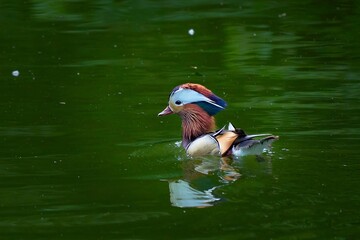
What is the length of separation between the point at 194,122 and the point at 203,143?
425 millimetres

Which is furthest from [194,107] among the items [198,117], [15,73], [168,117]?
[15,73]

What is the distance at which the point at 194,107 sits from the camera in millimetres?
8555

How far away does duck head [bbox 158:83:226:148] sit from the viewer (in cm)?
848

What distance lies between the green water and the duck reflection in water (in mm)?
37

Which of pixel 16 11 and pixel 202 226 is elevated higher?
pixel 202 226

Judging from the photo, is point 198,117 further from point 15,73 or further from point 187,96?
point 15,73

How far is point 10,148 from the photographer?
8.57m

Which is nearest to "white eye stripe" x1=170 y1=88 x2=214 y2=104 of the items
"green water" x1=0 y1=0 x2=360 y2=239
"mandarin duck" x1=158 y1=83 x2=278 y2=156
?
"mandarin duck" x1=158 y1=83 x2=278 y2=156

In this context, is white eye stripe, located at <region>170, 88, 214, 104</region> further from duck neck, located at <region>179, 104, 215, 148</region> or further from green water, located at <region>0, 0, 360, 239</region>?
green water, located at <region>0, 0, 360, 239</region>

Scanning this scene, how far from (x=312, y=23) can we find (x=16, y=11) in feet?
14.3

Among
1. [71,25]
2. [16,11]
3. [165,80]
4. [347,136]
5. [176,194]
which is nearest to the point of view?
[176,194]

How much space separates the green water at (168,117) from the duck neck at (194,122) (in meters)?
0.16

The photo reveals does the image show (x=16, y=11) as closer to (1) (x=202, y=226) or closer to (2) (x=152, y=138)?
(2) (x=152, y=138)

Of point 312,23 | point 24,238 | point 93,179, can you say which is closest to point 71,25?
point 312,23
